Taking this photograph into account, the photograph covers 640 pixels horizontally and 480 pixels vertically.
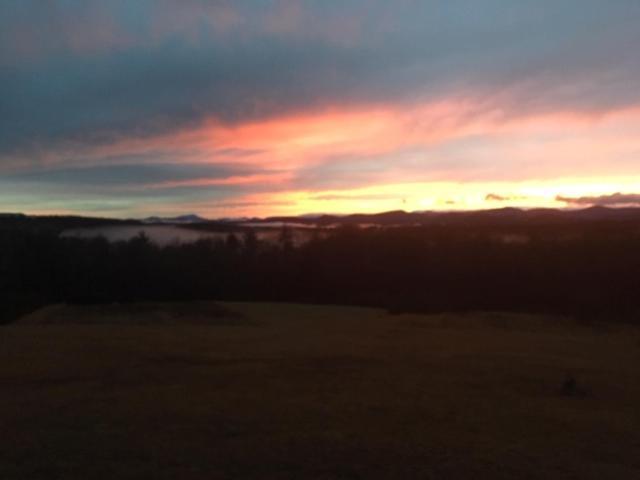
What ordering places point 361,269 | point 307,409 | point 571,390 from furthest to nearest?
point 361,269 → point 571,390 → point 307,409

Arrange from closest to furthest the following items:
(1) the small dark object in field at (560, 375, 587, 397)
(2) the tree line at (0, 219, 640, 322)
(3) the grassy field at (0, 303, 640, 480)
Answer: (3) the grassy field at (0, 303, 640, 480) < (1) the small dark object in field at (560, 375, 587, 397) < (2) the tree line at (0, 219, 640, 322)

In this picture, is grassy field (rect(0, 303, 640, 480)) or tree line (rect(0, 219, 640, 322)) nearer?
grassy field (rect(0, 303, 640, 480))

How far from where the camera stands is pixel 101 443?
9414 mm

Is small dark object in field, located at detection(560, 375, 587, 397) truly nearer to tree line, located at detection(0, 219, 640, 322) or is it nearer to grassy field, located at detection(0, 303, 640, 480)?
grassy field, located at detection(0, 303, 640, 480)

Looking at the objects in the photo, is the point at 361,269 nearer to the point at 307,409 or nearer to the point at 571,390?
the point at 571,390

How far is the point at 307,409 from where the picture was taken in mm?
11352

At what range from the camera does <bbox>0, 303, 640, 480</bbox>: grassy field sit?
872 centimetres

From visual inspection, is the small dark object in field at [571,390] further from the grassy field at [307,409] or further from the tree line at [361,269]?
the tree line at [361,269]

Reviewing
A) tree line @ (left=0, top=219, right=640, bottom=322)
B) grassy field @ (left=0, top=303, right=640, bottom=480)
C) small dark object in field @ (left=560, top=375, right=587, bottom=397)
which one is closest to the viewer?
grassy field @ (left=0, top=303, right=640, bottom=480)

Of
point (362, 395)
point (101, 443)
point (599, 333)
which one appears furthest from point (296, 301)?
point (101, 443)

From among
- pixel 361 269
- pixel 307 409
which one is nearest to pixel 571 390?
pixel 307 409

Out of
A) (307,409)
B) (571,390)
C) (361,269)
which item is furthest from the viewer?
(361,269)

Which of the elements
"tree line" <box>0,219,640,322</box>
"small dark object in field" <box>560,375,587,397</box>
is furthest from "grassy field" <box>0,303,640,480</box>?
"tree line" <box>0,219,640,322</box>

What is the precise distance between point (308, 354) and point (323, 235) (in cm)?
3940
